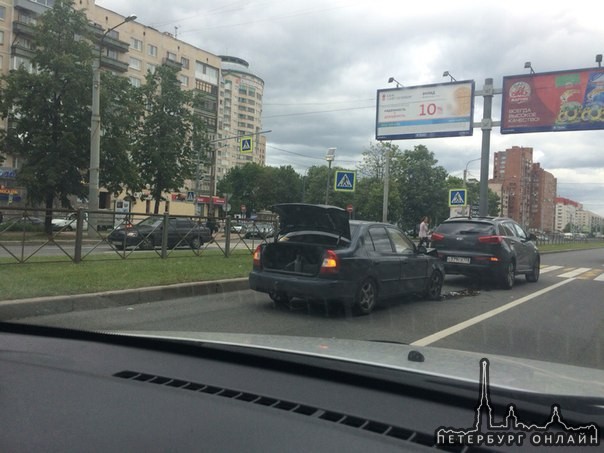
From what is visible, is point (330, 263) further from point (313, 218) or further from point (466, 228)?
point (466, 228)

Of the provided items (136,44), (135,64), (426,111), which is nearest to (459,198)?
(426,111)

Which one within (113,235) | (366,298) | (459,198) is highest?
(459,198)

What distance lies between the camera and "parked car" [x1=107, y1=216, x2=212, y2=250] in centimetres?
1240

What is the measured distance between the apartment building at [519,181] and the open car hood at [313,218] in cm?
6048

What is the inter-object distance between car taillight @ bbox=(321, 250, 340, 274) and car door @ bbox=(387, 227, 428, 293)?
1.65 meters

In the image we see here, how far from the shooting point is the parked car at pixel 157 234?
40.7 ft

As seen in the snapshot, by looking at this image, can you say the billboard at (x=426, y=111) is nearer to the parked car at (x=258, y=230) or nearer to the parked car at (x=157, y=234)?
the parked car at (x=258, y=230)

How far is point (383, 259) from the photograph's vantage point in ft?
25.6

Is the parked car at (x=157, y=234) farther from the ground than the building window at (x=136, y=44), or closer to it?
closer to it

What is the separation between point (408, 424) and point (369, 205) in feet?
121

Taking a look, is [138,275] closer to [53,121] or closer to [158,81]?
[53,121]

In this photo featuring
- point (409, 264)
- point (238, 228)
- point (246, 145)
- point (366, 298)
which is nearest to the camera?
point (366, 298)

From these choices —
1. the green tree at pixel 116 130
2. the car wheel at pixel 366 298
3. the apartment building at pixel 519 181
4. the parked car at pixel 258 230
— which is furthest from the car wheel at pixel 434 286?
the apartment building at pixel 519 181

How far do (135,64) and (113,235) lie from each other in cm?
5311
